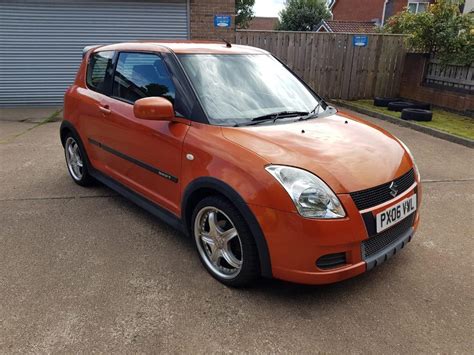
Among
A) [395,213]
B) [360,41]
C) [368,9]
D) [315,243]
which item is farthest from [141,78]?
[368,9]

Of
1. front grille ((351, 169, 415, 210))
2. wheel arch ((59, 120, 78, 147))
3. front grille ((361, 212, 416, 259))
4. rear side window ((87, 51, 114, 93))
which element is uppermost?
rear side window ((87, 51, 114, 93))

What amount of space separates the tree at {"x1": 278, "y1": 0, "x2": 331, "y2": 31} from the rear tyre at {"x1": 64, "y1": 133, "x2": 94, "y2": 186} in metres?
33.4

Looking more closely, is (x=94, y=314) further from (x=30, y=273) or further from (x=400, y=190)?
(x=400, y=190)

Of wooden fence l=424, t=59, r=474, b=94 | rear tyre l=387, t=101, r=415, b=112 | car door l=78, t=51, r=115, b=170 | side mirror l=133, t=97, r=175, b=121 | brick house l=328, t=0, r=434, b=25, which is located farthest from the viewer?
brick house l=328, t=0, r=434, b=25

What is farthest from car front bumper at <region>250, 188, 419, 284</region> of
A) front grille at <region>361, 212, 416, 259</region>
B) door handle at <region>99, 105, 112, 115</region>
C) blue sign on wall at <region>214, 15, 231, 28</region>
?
blue sign on wall at <region>214, 15, 231, 28</region>

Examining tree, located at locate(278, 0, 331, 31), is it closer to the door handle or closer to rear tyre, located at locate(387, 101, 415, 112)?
rear tyre, located at locate(387, 101, 415, 112)

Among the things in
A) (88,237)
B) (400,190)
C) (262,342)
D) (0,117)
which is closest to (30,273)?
(88,237)

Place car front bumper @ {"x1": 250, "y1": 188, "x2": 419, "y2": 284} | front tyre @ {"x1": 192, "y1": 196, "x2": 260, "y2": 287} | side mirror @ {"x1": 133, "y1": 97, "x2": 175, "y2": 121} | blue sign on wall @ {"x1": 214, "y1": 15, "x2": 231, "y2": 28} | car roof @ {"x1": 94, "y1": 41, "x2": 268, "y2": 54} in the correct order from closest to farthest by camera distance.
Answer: car front bumper @ {"x1": 250, "y1": 188, "x2": 419, "y2": 284}
front tyre @ {"x1": 192, "y1": 196, "x2": 260, "y2": 287}
side mirror @ {"x1": 133, "y1": 97, "x2": 175, "y2": 121}
car roof @ {"x1": 94, "y1": 41, "x2": 268, "y2": 54}
blue sign on wall @ {"x1": 214, "y1": 15, "x2": 231, "y2": 28}

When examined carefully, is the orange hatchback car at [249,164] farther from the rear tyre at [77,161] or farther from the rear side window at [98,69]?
the rear tyre at [77,161]

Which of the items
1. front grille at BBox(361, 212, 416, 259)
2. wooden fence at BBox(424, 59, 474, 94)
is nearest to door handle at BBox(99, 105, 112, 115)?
front grille at BBox(361, 212, 416, 259)

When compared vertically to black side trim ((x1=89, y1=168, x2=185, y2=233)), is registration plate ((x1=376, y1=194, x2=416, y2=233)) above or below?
above

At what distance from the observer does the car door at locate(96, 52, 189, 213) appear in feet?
10.1

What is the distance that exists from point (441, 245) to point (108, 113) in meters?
3.35

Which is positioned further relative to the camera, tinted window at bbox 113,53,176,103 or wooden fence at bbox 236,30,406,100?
wooden fence at bbox 236,30,406,100
